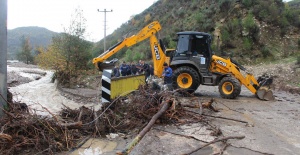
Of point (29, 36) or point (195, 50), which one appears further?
point (29, 36)

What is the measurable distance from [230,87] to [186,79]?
1.83 metres

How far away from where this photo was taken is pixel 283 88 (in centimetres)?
1703

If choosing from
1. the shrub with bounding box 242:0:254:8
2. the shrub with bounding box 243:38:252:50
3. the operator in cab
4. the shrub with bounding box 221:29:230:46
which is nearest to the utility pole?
the operator in cab

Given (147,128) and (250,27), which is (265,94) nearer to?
(147,128)

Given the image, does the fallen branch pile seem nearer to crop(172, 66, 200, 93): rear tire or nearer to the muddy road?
the muddy road

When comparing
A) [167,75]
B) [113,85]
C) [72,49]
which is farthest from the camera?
[72,49]

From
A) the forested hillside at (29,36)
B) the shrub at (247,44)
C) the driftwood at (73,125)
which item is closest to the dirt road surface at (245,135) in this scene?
the driftwood at (73,125)

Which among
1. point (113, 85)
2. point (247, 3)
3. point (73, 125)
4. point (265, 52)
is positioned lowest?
point (73, 125)

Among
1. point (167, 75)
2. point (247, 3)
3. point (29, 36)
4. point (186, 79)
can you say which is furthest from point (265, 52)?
point (29, 36)

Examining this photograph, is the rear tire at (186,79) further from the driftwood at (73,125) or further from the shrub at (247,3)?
the shrub at (247,3)

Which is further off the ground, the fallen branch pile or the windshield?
the windshield

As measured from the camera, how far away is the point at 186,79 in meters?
12.7

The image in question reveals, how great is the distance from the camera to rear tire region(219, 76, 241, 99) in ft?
39.1

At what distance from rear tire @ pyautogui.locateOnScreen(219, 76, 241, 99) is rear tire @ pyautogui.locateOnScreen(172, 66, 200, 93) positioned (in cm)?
102
